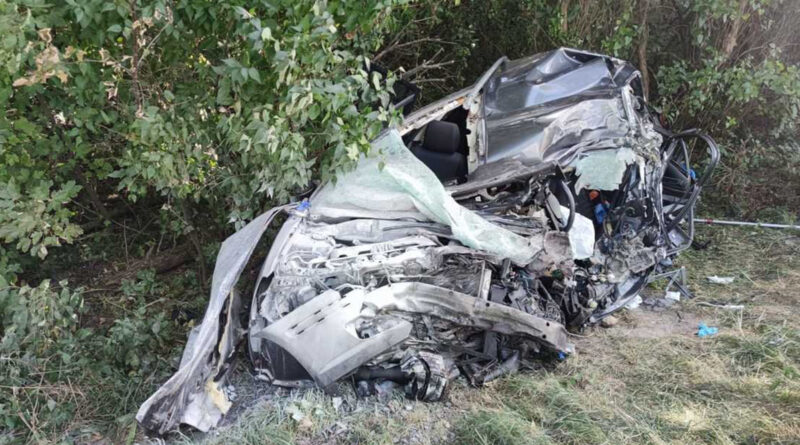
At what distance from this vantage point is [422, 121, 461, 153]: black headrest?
4555mm

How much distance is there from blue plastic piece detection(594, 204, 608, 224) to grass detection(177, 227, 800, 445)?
2.69ft

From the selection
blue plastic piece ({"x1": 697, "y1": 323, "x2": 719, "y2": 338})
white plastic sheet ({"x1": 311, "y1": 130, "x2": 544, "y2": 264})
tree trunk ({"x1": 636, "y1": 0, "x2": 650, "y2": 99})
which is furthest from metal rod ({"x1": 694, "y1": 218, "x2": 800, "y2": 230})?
white plastic sheet ({"x1": 311, "y1": 130, "x2": 544, "y2": 264})

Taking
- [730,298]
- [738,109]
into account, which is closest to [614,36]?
[738,109]

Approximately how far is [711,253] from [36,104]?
5676 millimetres

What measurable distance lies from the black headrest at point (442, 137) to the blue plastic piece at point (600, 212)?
47.2 inches

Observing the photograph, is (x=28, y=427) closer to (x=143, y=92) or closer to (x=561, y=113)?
(x=143, y=92)

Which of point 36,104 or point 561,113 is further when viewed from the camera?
point 561,113

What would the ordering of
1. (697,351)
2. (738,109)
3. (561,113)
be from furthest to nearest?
(738,109) → (561,113) → (697,351)

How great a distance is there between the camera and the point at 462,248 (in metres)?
3.46

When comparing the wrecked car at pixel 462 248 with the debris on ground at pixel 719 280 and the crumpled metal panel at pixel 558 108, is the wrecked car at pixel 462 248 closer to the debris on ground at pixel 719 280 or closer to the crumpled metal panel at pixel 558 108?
the crumpled metal panel at pixel 558 108

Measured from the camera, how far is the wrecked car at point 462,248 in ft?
9.89

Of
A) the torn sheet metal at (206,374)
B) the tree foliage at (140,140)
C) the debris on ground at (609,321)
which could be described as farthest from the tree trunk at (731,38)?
the torn sheet metal at (206,374)

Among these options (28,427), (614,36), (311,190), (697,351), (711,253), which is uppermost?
(614,36)

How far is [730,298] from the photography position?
445cm
